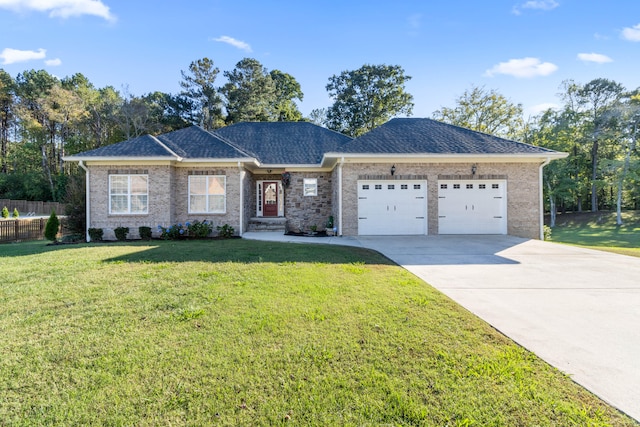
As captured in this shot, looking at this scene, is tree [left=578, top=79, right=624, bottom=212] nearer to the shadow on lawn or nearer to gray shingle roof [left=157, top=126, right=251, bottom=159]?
the shadow on lawn

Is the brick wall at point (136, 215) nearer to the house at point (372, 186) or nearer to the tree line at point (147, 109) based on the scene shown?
the house at point (372, 186)

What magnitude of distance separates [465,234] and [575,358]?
9922mm

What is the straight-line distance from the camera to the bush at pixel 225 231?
11891mm

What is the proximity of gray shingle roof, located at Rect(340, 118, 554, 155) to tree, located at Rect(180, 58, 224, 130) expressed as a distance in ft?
77.4

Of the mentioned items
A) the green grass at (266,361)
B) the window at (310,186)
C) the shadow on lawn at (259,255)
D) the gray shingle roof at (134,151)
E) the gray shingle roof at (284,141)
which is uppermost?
the gray shingle roof at (284,141)

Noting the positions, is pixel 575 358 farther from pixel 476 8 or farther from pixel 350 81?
pixel 350 81

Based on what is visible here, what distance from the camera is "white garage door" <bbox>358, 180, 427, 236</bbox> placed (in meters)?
11.8

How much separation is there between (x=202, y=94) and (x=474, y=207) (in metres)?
30.2

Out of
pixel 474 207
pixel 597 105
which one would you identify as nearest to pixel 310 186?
pixel 474 207

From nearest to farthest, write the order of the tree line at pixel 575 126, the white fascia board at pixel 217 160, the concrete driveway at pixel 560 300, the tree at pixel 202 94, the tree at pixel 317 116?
the concrete driveway at pixel 560 300
the white fascia board at pixel 217 160
the tree line at pixel 575 126
the tree at pixel 202 94
the tree at pixel 317 116

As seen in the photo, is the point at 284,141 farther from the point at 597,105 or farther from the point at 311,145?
the point at 597,105

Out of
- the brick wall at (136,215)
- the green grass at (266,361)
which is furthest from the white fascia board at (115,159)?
the green grass at (266,361)

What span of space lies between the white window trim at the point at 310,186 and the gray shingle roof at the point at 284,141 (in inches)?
32.4

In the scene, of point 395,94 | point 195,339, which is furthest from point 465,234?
point 395,94
